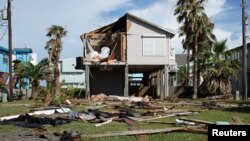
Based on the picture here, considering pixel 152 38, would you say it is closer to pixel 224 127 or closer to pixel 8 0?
pixel 8 0

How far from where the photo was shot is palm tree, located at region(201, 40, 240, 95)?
141 ft

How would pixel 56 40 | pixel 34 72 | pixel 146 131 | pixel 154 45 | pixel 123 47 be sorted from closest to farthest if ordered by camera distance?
pixel 146 131
pixel 123 47
pixel 154 45
pixel 34 72
pixel 56 40

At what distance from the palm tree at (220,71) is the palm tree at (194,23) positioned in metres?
1.33

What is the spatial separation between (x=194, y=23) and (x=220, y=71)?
530 cm

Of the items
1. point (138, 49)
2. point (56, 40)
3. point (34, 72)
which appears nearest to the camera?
point (138, 49)

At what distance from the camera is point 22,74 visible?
1663 inches

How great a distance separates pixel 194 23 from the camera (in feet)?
147

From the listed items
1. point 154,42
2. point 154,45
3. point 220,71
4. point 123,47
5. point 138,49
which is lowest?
point 220,71

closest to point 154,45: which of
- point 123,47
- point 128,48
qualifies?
point 128,48

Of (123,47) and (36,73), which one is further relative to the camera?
(36,73)

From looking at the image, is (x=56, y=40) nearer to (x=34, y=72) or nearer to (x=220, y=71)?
(x=34, y=72)

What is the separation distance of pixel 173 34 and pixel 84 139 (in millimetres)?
30134

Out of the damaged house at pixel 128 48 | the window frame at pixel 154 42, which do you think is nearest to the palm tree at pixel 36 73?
the damaged house at pixel 128 48

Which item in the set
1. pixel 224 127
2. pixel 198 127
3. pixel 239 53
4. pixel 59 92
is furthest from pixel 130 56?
pixel 224 127
